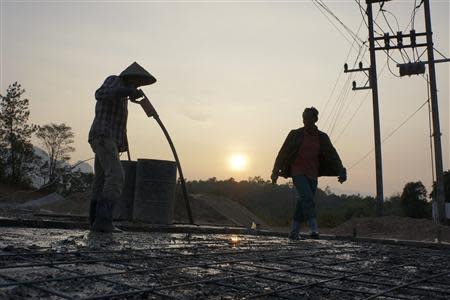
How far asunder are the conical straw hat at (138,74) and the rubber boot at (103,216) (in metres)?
1.60

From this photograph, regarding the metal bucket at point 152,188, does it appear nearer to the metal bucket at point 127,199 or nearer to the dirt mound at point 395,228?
the metal bucket at point 127,199

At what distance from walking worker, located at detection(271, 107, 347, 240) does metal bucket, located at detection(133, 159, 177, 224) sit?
2150 mm

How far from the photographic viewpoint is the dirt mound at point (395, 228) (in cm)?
1641

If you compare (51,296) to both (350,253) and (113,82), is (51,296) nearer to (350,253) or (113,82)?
(350,253)

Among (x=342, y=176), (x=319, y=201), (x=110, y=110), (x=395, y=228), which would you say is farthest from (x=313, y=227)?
(x=319, y=201)

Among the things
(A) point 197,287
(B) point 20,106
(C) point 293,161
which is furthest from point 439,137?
(B) point 20,106

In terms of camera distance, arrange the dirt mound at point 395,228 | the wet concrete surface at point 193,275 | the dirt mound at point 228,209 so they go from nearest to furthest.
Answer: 1. the wet concrete surface at point 193,275
2. the dirt mound at point 395,228
3. the dirt mound at point 228,209

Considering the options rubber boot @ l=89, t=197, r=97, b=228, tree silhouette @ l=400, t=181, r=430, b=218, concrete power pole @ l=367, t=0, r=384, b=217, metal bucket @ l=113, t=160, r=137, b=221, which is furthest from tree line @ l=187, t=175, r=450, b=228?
rubber boot @ l=89, t=197, r=97, b=228

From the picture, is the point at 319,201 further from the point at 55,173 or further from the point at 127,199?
the point at 127,199

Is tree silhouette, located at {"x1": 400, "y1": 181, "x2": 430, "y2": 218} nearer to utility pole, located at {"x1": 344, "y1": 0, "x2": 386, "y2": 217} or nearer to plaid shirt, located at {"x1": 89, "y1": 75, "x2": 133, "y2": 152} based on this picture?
utility pole, located at {"x1": 344, "y1": 0, "x2": 386, "y2": 217}

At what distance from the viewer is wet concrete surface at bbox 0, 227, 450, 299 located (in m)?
2.49

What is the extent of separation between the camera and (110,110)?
249 inches

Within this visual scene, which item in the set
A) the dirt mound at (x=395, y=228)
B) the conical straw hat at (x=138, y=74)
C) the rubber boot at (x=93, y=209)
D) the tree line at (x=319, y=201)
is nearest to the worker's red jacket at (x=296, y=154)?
the conical straw hat at (x=138, y=74)

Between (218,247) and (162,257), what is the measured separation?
1.31 metres
